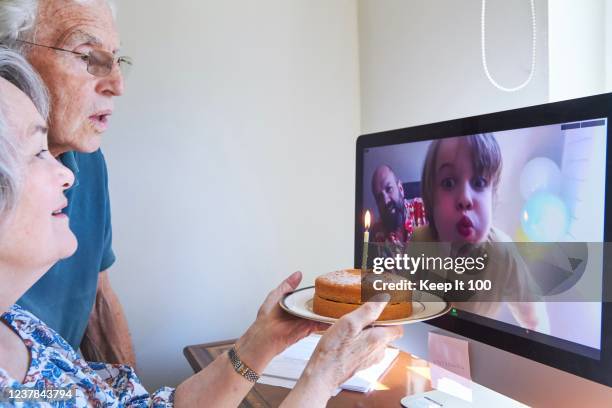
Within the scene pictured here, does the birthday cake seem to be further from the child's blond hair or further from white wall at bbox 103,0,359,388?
white wall at bbox 103,0,359,388

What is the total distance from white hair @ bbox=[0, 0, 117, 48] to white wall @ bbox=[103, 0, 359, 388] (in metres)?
0.64

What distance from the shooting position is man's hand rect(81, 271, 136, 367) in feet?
4.35

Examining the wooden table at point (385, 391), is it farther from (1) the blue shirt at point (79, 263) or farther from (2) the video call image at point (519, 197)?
(1) the blue shirt at point (79, 263)

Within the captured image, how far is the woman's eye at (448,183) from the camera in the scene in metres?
0.79

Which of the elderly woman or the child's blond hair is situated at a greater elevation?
the child's blond hair

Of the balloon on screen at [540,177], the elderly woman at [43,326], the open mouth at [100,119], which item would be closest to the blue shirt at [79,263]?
the open mouth at [100,119]

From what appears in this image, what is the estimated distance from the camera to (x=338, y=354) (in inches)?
27.1

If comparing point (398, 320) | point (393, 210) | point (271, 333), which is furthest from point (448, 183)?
point (271, 333)

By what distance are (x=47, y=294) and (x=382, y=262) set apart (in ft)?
2.74

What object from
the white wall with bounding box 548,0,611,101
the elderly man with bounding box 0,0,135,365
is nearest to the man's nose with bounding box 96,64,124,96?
the elderly man with bounding box 0,0,135,365

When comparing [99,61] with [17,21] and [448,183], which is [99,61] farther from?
[448,183]

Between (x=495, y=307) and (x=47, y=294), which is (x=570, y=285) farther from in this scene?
(x=47, y=294)

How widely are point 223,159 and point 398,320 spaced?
1110mm

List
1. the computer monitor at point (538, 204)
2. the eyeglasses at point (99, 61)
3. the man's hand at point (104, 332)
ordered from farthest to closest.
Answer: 1. the man's hand at point (104, 332)
2. the eyeglasses at point (99, 61)
3. the computer monitor at point (538, 204)
